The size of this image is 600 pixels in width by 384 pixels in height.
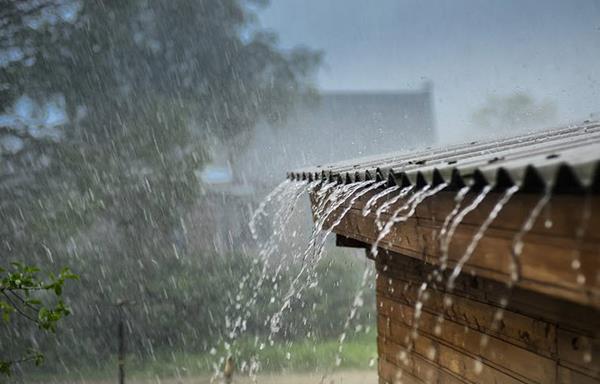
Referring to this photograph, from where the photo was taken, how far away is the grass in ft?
52.4

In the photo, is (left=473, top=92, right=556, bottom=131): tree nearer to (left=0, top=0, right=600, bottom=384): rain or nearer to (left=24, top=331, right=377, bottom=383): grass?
(left=0, top=0, right=600, bottom=384): rain

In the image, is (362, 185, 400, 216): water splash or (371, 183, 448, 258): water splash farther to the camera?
(362, 185, 400, 216): water splash

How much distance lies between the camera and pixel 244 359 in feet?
55.9

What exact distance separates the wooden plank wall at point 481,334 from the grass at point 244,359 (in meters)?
13.1

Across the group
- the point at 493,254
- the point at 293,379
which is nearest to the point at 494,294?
the point at 493,254

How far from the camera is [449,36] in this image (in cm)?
3841

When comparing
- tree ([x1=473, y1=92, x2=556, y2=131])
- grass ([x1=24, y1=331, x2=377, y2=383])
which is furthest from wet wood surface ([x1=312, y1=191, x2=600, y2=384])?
tree ([x1=473, y1=92, x2=556, y2=131])

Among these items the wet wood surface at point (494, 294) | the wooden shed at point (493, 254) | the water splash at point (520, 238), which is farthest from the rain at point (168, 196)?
the water splash at point (520, 238)

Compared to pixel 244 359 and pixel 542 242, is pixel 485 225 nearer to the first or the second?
pixel 542 242

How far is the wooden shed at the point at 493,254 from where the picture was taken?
118 cm

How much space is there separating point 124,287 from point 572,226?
1653 cm

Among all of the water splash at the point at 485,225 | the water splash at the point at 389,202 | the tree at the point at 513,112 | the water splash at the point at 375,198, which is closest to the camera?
the water splash at the point at 485,225

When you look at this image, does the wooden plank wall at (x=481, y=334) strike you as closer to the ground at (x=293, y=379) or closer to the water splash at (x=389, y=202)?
the water splash at (x=389, y=202)

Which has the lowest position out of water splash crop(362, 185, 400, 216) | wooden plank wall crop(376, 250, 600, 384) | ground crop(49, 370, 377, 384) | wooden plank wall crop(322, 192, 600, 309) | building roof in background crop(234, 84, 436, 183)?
ground crop(49, 370, 377, 384)
